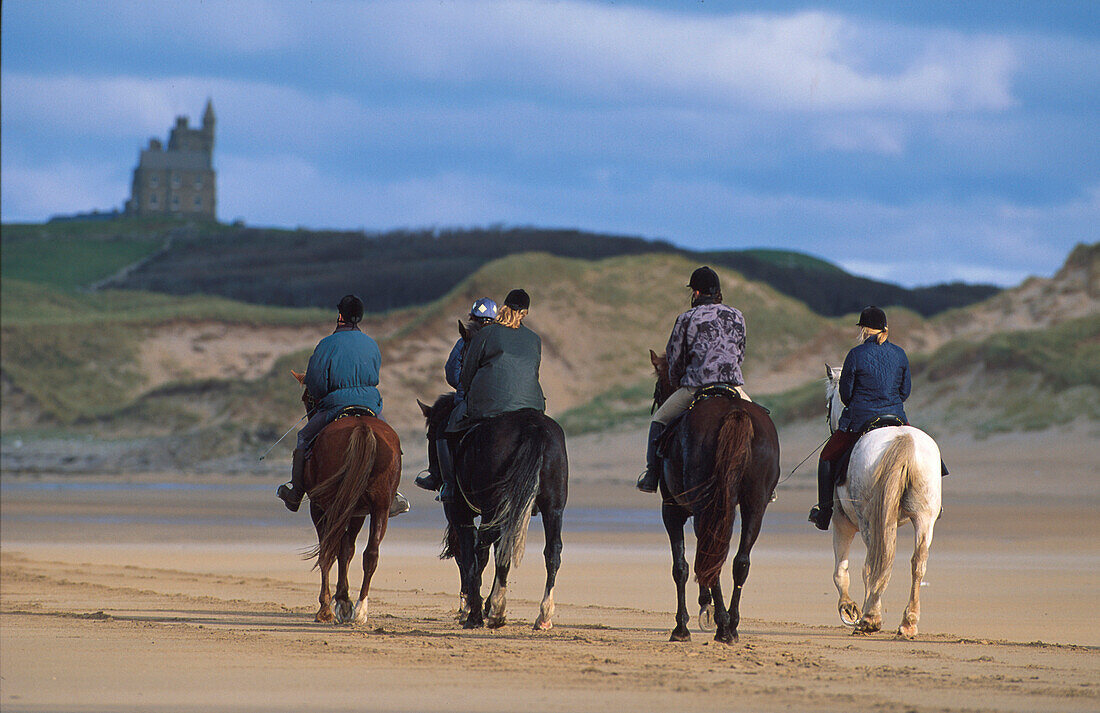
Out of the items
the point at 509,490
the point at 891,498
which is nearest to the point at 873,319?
the point at 891,498

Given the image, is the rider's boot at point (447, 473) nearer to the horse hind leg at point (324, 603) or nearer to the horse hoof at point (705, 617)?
the horse hind leg at point (324, 603)

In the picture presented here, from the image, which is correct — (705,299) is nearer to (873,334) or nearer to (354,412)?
(873,334)

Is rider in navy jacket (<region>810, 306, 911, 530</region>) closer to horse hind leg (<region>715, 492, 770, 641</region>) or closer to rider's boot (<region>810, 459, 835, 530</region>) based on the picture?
rider's boot (<region>810, 459, 835, 530</region>)

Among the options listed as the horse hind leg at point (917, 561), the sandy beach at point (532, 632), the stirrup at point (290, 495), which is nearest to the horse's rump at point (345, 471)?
the stirrup at point (290, 495)

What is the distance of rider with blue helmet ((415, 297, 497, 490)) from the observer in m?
10.4

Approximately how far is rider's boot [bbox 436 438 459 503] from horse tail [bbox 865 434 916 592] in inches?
112

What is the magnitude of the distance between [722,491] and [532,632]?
1.69 meters

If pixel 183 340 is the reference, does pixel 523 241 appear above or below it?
above

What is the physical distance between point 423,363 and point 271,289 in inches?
1251

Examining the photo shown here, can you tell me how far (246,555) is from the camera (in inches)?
679

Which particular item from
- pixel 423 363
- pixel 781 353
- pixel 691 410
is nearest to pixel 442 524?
pixel 691 410

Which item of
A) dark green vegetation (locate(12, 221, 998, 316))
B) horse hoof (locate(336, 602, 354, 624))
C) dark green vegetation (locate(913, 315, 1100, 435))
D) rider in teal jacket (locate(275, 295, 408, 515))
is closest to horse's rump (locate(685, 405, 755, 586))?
horse hoof (locate(336, 602, 354, 624))

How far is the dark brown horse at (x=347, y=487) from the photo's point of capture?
10.3 meters

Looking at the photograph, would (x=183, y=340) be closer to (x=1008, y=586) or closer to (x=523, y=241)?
(x=523, y=241)
